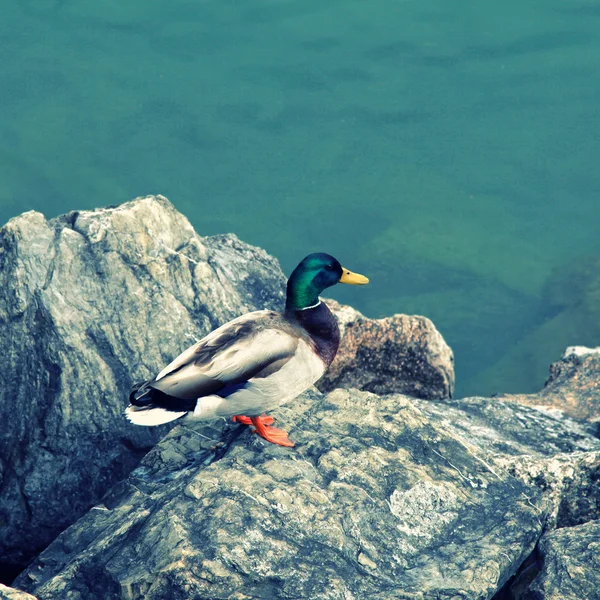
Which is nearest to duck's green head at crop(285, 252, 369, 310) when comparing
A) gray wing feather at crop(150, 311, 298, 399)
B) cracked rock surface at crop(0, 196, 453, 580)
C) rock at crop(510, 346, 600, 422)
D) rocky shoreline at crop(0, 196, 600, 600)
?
gray wing feather at crop(150, 311, 298, 399)

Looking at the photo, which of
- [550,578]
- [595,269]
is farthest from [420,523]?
[595,269]

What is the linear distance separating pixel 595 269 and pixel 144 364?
574cm

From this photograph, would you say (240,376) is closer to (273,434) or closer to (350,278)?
(273,434)

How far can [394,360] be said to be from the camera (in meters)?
6.27

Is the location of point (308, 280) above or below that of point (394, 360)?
above

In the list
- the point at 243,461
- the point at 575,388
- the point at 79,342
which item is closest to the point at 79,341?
the point at 79,342

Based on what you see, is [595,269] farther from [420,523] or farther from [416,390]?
[420,523]

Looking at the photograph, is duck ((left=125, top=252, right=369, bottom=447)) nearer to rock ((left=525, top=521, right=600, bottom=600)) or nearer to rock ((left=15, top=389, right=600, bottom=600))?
rock ((left=15, top=389, right=600, bottom=600))

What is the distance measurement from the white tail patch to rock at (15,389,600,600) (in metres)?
0.29

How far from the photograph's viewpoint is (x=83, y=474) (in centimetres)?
517

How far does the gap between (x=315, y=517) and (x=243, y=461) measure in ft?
1.69

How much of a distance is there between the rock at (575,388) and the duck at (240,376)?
6.25 feet

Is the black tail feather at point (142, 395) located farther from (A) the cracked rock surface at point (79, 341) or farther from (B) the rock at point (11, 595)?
(B) the rock at point (11, 595)

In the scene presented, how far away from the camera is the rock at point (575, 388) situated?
5961 millimetres
